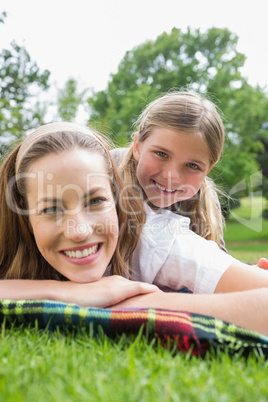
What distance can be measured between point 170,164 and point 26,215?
1.34 m

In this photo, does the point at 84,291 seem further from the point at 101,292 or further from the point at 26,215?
the point at 26,215

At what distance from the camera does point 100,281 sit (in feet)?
7.39

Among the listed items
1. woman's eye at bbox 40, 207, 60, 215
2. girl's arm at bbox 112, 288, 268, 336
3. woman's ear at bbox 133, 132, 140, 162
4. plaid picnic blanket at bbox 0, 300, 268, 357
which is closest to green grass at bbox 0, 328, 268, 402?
plaid picnic blanket at bbox 0, 300, 268, 357

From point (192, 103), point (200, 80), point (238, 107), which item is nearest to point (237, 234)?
point (238, 107)

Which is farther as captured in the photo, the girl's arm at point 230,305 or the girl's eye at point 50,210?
the girl's eye at point 50,210

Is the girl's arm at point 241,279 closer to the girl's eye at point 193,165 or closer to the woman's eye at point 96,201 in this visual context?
the woman's eye at point 96,201

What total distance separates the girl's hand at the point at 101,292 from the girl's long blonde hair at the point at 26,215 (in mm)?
492

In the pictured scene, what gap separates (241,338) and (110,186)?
4.52 ft

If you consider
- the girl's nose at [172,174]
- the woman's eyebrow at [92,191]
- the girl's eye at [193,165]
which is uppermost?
the woman's eyebrow at [92,191]

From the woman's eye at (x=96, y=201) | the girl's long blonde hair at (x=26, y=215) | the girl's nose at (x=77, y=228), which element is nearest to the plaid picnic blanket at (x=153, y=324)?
the girl's nose at (x=77, y=228)

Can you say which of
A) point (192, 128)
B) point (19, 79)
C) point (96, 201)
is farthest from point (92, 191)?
point (19, 79)

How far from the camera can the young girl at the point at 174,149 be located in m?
3.38

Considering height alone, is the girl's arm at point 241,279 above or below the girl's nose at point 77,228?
below

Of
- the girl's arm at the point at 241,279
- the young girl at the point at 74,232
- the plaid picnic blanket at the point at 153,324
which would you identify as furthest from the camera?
the girl's arm at the point at 241,279
